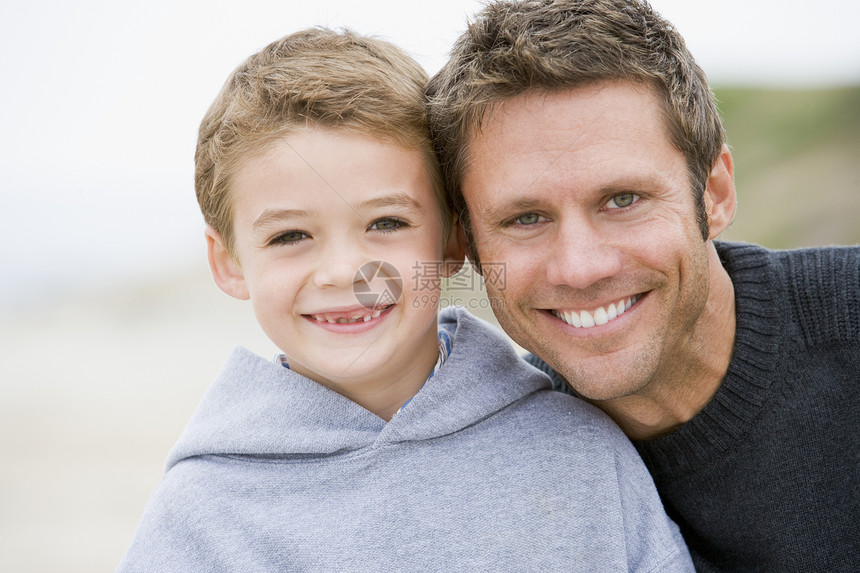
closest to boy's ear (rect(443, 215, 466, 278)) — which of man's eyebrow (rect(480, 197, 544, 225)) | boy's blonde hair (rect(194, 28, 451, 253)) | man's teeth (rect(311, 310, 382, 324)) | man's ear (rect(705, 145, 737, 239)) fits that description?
boy's blonde hair (rect(194, 28, 451, 253))

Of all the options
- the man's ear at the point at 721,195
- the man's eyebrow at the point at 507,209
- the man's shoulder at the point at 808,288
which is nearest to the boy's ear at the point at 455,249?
the man's eyebrow at the point at 507,209

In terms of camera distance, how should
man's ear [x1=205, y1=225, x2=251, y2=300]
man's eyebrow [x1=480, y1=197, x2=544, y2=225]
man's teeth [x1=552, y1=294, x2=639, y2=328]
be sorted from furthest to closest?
man's ear [x1=205, y1=225, x2=251, y2=300] < man's teeth [x1=552, y1=294, x2=639, y2=328] < man's eyebrow [x1=480, y1=197, x2=544, y2=225]

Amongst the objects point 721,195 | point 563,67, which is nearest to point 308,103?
point 563,67

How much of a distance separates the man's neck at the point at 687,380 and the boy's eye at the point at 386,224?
2.94 feet

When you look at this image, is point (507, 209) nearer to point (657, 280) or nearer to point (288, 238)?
point (657, 280)

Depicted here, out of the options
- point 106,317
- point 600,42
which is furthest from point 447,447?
point 106,317

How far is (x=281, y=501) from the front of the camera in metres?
2.17

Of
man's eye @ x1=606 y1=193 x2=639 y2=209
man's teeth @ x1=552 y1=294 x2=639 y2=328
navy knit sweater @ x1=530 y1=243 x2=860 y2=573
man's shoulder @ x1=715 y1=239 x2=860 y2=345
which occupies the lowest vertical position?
navy knit sweater @ x1=530 y1=243 x2=860 y2=573

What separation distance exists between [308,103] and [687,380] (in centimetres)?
149

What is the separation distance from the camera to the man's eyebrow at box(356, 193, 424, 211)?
2144 millimetres

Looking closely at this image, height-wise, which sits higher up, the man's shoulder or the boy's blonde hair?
the boy's blonde hair

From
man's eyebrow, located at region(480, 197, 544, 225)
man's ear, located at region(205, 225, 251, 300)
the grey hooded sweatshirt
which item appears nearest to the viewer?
the grey hooded sweatshirt

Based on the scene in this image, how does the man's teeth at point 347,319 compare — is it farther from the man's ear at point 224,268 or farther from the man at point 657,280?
the man at point 657,280

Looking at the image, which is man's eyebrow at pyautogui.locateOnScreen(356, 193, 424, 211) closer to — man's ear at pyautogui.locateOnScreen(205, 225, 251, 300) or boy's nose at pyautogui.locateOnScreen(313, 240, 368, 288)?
boy's nose at pyautogui.locateOnScreen(313, 240, 368, 288)
